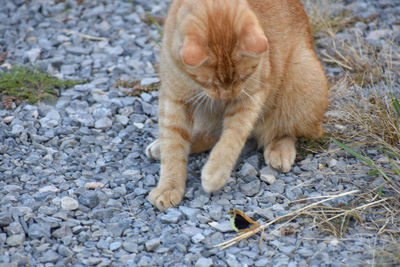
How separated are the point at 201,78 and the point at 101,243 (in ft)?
3.81

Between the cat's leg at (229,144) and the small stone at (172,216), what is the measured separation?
264 mm

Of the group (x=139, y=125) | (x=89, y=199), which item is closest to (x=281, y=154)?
(x=139, y=125)

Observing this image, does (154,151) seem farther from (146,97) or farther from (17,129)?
(17,129)

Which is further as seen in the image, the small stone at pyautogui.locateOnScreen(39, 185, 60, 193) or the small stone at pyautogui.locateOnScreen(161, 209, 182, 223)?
the small stone at pyautogui.locateOnScreen(39, 185, 60, 193)

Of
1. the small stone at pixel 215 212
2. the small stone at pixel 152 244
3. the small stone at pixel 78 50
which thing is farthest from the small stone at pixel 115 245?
the small stone at pixel 78 50

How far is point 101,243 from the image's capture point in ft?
10.4

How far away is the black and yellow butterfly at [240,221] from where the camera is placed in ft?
10.7

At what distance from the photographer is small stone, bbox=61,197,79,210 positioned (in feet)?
11.3

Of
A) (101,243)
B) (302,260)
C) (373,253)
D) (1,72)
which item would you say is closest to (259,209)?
(302,260)

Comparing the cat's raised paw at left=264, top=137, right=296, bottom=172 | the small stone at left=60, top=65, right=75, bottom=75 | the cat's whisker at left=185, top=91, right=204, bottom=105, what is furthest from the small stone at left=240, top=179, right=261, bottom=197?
the small stone at left=60, top=65, right=75, bottom=75

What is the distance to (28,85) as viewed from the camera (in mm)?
4949

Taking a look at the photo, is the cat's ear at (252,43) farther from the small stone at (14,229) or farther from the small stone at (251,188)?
the small stone at (14,229)

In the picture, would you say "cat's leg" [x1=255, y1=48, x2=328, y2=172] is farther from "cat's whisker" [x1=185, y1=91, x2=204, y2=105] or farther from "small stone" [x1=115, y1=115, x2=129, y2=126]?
"small stone" [x1=115, y1=115, x2=129, y2=126]

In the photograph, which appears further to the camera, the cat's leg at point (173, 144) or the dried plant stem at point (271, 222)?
the cat's leg at point (173, 144)
